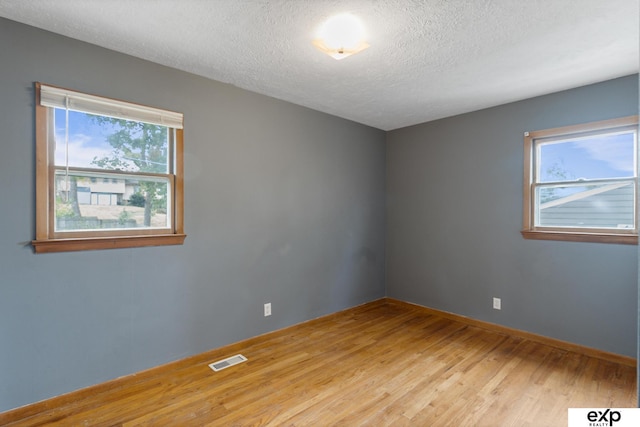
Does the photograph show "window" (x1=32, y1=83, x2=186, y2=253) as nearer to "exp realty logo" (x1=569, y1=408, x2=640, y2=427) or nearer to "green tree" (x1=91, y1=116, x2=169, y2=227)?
"green tree" (x1=91, y1=116, x2=169, y2=227)

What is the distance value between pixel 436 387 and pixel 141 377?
2294mm

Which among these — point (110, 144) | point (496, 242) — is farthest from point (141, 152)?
point (496, 242)

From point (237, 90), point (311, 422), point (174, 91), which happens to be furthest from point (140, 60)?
point (311, 422)

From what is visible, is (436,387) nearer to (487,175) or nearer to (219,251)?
(219,251)

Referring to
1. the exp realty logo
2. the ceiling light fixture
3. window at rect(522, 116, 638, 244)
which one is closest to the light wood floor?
the exp realty logo

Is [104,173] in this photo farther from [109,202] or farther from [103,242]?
[103,242]

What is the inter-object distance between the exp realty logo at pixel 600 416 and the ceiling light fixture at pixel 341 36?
282 cm

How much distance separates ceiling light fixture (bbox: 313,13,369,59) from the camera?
1930 millimetres

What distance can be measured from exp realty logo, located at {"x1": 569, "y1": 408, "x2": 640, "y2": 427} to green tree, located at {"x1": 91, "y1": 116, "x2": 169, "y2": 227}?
3354 millimetres

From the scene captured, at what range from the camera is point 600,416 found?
1.99m

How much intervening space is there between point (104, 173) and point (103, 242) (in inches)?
20.2

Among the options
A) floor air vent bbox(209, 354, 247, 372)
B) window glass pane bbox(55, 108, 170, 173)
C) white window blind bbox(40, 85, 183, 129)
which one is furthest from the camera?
floor air vent bbox(209, 354, 247, 372)

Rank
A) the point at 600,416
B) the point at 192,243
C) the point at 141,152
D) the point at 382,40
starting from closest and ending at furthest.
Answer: the point at 600,416 < the point at 382,40 < the point at 141,152 < the point at 192,243

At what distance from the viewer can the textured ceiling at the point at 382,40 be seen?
5.92 feet
